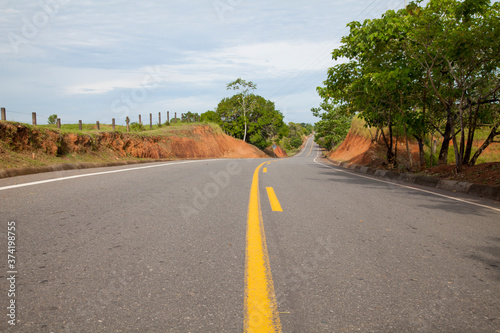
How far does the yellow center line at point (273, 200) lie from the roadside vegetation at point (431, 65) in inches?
231

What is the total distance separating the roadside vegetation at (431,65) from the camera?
33.3 feet

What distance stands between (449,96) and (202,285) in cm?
1300

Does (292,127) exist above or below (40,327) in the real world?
above

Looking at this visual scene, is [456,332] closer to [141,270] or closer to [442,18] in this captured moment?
[141,270]

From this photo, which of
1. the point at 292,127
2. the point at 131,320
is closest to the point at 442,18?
the point at 131,320

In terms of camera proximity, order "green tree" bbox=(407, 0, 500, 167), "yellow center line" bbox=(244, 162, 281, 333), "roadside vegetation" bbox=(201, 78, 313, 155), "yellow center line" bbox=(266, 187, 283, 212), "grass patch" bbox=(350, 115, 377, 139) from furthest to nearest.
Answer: "roadside vegetation" bbox=(201, 78, 313, 155) → "grass patch" bbox=(350, 115, 377, 139) → "green tree" bbox=(407, 0, 500, 167) → "yellow center line" bbox=(266, 187, 283, 212) → "yellow center line" bbox=(244, 162, 281, 333)

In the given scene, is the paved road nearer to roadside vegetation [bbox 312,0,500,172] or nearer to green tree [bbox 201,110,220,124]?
roadside vegetation [bbox 312,0,500,172]

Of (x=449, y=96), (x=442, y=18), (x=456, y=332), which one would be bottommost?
(x=456, y=332)

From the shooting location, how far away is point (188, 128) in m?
40.8

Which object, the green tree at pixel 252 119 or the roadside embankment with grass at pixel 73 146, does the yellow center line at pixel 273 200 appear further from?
the green tree at pixel 252 119

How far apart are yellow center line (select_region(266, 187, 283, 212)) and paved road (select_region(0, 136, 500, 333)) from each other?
119 mm

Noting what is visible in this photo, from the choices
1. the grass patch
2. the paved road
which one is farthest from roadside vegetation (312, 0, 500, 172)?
the grass patch

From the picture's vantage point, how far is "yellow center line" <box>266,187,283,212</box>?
5520mm

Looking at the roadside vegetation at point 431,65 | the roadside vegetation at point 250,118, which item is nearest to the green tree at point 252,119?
the roadside vegetation at point 250,118
